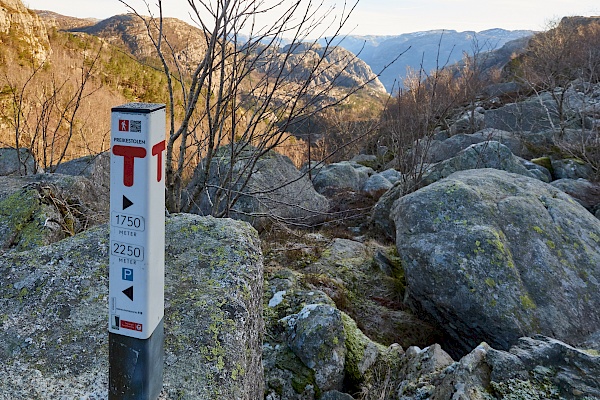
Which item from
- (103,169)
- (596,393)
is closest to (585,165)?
(596,393)

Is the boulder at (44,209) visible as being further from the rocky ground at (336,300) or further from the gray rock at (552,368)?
the gray rock at (552,368)

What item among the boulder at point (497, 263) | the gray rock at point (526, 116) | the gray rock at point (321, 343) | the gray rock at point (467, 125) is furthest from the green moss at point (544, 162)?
the gray rock at point (321, 343)

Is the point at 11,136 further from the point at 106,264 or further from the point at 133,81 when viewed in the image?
the point at 106,264

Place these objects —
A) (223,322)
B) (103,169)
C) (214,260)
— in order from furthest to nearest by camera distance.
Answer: (103,169), (214,260), (223,322)

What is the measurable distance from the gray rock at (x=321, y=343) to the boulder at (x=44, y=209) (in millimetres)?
2150

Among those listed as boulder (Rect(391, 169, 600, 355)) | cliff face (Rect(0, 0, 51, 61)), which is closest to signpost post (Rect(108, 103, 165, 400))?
boulder (Rect(391, 169, 600, 355))

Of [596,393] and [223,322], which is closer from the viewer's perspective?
[223,322]

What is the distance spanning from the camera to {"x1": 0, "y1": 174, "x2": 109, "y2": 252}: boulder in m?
3.34

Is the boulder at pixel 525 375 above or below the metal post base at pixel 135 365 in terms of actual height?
below

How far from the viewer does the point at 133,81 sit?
34.6 m

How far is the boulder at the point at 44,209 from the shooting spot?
3.34 m

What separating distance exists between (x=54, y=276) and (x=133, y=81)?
36.2 meters

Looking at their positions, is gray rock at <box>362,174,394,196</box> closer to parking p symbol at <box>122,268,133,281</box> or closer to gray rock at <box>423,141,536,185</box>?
gray rock at <box>423,141,536,185</box>

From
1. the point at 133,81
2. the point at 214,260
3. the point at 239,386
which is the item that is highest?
the point at 133,81
